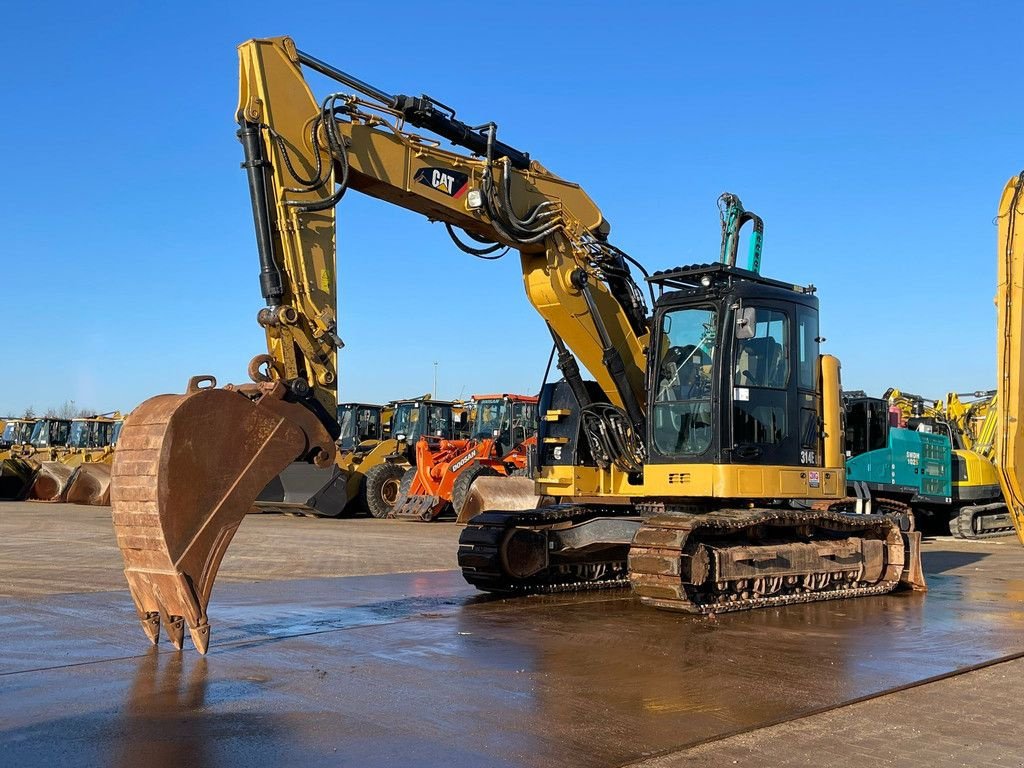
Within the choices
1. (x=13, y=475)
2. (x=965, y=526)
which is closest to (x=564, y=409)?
(x=965, y=526)

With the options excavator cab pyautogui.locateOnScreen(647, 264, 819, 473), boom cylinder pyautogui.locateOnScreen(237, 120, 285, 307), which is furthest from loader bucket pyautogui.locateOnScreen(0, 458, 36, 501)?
boom cylinder pyautogui.locateOnScreen(237, 120, 285, 307)

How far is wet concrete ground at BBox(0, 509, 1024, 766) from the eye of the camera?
509 centimetres

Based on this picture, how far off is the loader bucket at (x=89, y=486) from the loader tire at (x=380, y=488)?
9.09 meters

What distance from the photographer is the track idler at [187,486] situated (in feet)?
21.8

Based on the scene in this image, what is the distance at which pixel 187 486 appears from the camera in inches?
264

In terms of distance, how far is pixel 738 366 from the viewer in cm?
980

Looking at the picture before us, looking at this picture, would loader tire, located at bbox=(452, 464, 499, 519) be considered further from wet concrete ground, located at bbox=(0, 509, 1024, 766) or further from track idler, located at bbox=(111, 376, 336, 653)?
track idler, located at bbox=(111, 376, 336, 653)

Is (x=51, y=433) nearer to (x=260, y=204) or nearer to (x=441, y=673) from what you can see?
(x=260, y=204)

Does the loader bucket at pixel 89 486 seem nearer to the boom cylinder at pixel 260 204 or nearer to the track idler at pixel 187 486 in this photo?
the boom cylinder at pixel 260 204

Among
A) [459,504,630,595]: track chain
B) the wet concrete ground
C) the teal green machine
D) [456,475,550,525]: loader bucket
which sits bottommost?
the wet concrete ground

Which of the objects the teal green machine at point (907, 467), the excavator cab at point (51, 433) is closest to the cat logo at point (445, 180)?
the teal green machine at point (907, 467)

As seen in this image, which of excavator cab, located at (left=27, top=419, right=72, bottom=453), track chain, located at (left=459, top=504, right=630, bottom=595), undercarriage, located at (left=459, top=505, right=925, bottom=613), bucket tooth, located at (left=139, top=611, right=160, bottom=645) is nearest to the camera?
bucket tooth, located at (left=139, top=611, right=160, bottom=645)

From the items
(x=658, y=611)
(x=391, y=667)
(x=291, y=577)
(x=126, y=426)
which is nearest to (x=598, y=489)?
(x=658, y=611)

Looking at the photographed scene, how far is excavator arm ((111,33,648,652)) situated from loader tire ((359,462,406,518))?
1465 cm
